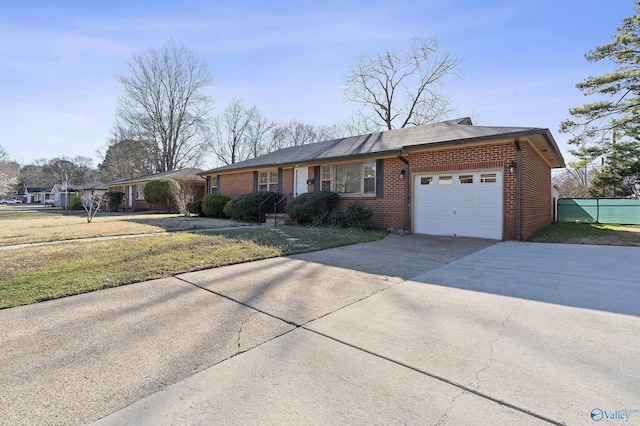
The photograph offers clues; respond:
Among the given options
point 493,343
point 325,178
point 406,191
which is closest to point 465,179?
point 406,191

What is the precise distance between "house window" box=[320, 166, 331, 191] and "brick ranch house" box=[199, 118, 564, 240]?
42 millimetres

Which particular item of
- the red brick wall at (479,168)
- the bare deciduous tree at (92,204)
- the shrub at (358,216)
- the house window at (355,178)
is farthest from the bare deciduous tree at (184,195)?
the shrub at (358,216)

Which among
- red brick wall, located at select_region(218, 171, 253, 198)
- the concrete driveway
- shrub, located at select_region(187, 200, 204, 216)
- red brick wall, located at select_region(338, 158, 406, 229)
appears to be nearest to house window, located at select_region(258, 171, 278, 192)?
red brick wall, located at select_region(218, 171, 253, 198)

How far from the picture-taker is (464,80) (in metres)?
22.4

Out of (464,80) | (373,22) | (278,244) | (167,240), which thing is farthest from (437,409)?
(464,80)

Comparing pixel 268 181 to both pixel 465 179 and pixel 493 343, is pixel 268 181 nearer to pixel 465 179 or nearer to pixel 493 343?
pixel 465 179

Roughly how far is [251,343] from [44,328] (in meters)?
2.01

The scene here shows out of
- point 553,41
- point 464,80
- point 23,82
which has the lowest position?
point 23,82

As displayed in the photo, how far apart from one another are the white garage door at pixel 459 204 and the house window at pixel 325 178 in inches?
150

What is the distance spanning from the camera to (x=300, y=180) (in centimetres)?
1398

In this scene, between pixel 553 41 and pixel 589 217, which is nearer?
pixel 553 41

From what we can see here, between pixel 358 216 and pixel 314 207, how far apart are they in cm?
188

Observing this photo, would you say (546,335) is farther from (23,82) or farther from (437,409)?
(23,82)

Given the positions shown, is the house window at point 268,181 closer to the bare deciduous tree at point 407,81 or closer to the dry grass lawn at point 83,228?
the dry grass lawn at point 83,228
